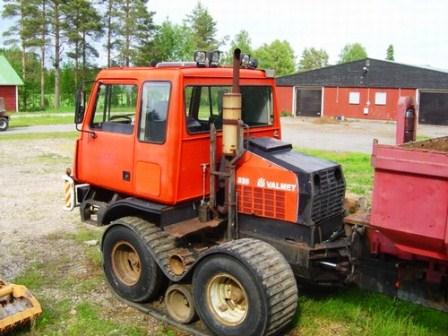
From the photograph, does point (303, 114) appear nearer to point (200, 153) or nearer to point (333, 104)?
point (333, 104)

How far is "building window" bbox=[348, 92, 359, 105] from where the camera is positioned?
134ft

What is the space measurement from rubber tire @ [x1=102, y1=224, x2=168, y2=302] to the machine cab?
46 centimetres

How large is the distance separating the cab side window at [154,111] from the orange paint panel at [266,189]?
0.92m

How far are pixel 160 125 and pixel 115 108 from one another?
0.95 meters

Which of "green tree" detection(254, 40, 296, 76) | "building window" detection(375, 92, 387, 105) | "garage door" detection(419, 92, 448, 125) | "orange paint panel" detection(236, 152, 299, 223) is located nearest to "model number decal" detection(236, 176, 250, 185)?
"orange paint panel" detection(236, 152, 299, 223)

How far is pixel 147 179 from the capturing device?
5.70 meters

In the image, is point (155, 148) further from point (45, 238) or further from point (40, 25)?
point (40, 25)

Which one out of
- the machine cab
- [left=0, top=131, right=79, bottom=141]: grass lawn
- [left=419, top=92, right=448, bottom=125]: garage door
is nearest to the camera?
the machine cab

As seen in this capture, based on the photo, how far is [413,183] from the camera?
153 inches

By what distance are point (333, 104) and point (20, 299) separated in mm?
38764

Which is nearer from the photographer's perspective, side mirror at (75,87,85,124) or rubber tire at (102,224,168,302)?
rubber tire at (102,224,168,302)

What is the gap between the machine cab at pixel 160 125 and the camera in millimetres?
5465

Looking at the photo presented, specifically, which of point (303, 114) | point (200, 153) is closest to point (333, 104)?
point (303, 114)

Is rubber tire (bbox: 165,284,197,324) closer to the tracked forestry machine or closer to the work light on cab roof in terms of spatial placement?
the tracked forestry machine
